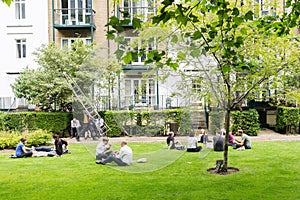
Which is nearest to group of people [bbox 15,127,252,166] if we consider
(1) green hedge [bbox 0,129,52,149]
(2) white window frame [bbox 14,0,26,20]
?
(1) green hedge [bbox 0,129,52,149]

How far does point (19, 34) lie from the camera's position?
30.1 m

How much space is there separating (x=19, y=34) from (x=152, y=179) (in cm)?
2220

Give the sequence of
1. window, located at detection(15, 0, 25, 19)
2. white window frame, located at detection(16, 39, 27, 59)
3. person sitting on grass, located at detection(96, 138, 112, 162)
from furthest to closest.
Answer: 1. white window frame, located at detection(16, 39, 27, 59)
2. window, located at detection(15, 0, 25, 19)
3. person sitting on grass, located at detection(96, 138, 112, 162)

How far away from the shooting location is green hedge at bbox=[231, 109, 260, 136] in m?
23.3

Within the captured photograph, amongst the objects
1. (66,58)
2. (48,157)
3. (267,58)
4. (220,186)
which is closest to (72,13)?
(66,58)

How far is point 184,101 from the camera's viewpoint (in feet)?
35.4

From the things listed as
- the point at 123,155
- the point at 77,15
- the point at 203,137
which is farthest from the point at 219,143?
the point at 77,15

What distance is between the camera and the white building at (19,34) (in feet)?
98.4

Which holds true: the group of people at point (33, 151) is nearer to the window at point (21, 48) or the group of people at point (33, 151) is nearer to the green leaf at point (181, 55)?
the green leaf at point (181, 55)

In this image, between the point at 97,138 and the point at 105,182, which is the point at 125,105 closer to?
the point at 97,138

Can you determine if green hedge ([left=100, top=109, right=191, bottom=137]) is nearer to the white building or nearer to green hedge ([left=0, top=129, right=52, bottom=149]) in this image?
green hedge ([left=0, top=129, right=52, bottom=149])

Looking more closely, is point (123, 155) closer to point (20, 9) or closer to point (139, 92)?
point (139, 92)

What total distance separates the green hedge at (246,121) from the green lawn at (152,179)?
823 cm

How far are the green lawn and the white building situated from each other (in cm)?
1625
